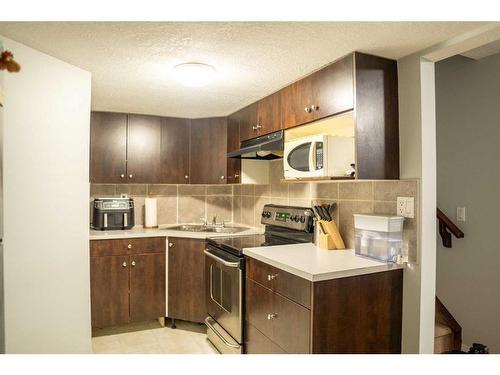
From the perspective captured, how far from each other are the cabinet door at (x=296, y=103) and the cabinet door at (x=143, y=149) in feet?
4.62

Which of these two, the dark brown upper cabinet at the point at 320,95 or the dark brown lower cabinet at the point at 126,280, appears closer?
the dark brown upper cabinet at the point at 320,95

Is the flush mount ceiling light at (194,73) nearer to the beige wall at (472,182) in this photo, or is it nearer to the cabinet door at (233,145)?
the cabinet door at (233,145)

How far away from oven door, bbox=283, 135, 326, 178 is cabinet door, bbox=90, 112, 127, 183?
1617 mm

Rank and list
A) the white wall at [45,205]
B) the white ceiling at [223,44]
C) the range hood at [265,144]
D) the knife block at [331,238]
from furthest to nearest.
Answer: the range hood at [265,144]
the knife block at [331,238]
the white wall at [45,205]
the white ceiling at [223,44]

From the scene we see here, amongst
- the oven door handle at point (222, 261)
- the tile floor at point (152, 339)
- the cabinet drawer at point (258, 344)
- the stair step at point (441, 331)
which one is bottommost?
the tile floor at point (152, 339)

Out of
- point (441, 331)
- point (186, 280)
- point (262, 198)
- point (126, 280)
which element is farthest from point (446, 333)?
point (126, 280)

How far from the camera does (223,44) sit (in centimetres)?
146

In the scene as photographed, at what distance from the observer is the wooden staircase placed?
181 cm

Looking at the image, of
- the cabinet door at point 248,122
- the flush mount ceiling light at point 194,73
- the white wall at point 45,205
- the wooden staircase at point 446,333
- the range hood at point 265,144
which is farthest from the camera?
the cabinet door at point 248,122

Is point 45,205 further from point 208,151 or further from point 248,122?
point 208,151

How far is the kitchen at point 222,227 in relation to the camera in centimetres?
150

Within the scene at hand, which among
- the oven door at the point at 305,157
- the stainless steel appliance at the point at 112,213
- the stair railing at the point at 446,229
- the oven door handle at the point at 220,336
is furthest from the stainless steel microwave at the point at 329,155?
the stainless steel appliance at the point at 112,213

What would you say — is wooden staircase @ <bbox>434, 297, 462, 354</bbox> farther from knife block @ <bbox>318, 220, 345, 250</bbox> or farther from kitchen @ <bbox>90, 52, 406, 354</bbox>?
knife block @ <bbox>318, 220, 345, 250</bbox>
